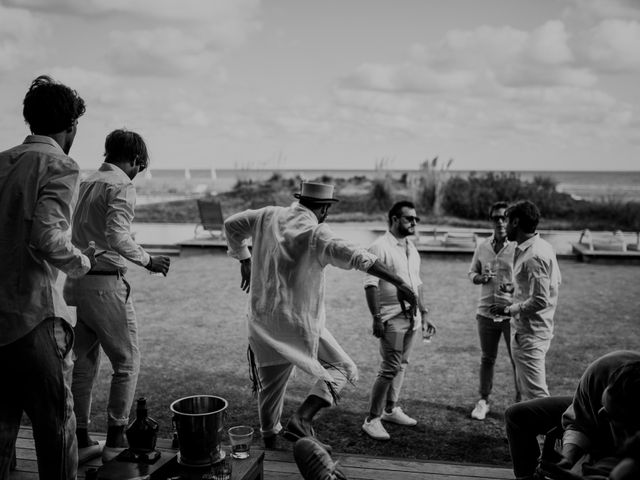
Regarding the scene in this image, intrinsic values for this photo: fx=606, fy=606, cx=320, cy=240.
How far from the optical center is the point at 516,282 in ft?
13.0

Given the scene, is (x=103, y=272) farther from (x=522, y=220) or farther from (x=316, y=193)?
(x=522, y=220)

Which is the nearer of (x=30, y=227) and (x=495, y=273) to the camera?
(x=30, y=227)

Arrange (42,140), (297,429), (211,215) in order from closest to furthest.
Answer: (42,140)
(297,429)
(211,215)

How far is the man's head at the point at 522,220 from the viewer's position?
12.7 ft

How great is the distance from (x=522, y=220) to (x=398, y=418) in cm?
167

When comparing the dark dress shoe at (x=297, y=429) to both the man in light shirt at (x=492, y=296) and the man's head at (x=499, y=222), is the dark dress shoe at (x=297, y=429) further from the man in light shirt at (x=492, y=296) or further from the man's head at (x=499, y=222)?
the man's head at (x=499, y=222)

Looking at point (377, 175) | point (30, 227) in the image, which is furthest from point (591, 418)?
point (377, 175)

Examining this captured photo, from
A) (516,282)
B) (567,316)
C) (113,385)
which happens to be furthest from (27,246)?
(567,316)

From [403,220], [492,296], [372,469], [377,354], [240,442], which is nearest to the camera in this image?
[240,442]

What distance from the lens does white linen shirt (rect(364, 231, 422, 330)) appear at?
163 inches

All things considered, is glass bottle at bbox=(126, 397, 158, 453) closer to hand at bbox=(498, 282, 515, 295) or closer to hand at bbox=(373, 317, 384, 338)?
hand at bbox=(373, 317, 384, 338)

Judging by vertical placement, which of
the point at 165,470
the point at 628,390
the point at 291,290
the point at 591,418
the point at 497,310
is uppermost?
the point at 291,290

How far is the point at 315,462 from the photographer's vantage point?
2.33 meters

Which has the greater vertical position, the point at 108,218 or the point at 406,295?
the point at 108,218
